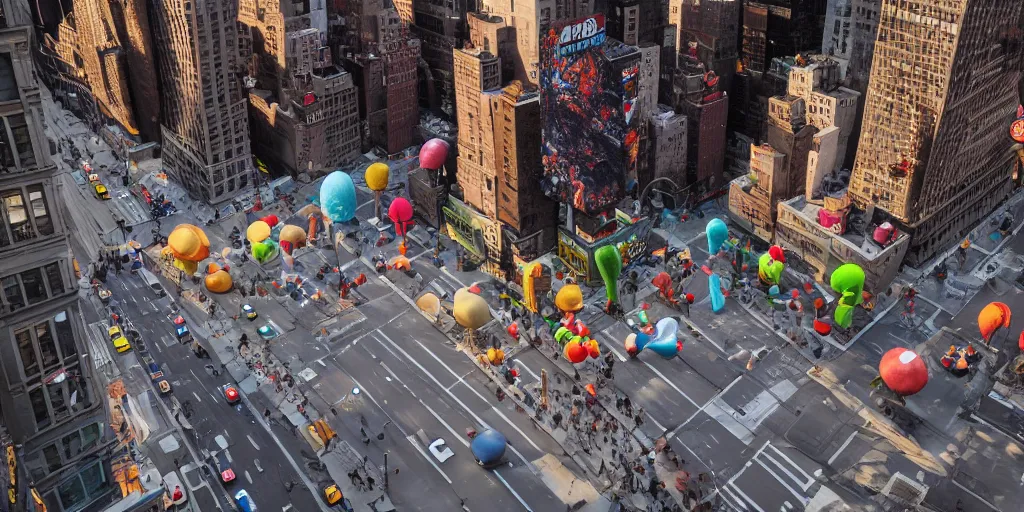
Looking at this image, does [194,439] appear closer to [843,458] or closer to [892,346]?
[843,458]

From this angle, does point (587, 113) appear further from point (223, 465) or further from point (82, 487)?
point (82, 487)

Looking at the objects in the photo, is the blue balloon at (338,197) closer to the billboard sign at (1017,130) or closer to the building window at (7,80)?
the building window at (7,80)

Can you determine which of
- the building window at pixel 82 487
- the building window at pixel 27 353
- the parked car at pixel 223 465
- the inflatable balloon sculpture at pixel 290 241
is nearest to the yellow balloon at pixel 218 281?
the inflatable balloon sculpture at pixel 290 241

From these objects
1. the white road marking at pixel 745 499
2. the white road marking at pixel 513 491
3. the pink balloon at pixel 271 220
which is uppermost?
the pink balloon at pixel 271 220

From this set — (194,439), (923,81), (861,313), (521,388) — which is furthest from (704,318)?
(194,439)

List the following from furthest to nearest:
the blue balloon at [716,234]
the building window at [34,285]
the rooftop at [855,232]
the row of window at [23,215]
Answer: the blue balloon at [716,234] < the rooftop at [855,232] < the building window at [34,285] < the row of window at [23,215]

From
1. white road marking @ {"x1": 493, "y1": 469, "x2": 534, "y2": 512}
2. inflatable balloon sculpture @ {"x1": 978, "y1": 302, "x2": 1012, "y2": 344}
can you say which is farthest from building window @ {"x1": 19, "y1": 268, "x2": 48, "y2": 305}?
inflatable balloon sculpture @ {"x1": 978, "y1": 302, "x2": 1012, "y2": 344}

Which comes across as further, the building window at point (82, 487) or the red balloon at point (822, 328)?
the red balloon at point (822, 328)

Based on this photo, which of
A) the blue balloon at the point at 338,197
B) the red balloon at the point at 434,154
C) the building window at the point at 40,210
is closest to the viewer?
the building window at the point at 40,210

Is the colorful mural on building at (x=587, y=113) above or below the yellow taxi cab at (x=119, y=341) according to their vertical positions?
above
